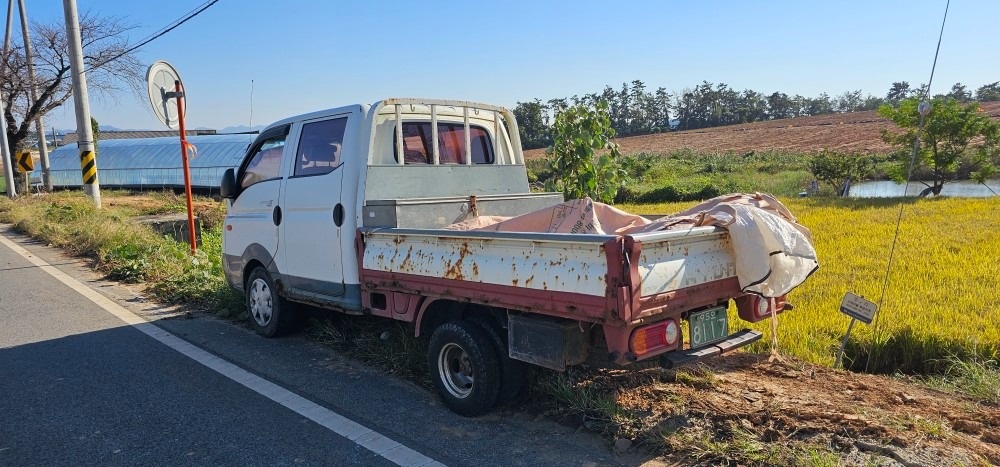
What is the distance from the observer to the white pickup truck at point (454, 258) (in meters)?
3.55

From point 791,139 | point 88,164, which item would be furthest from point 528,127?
point 88,164

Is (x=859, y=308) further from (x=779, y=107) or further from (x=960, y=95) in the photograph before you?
(x=779, y=107)

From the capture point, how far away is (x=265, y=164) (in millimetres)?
6223

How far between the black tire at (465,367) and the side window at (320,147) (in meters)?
1.81

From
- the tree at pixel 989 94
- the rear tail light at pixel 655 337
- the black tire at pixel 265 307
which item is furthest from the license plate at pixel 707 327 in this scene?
the tree at pixel 989 94

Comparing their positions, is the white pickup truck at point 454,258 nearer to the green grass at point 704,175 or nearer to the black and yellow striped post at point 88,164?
the green grass at point 704,175

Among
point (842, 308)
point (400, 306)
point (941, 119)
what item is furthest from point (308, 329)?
point (941, 119)

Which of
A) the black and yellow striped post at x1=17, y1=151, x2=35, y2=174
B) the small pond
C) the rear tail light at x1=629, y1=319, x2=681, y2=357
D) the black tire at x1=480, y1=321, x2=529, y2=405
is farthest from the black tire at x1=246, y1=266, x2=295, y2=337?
the small pond

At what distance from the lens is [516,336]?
12.9ft

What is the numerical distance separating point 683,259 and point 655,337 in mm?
470

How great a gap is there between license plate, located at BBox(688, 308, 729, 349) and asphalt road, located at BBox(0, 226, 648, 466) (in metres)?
0.81

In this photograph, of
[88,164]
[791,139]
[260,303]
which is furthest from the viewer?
[791,139]

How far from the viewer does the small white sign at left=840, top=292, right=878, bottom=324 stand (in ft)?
15.3

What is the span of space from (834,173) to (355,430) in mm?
23597
